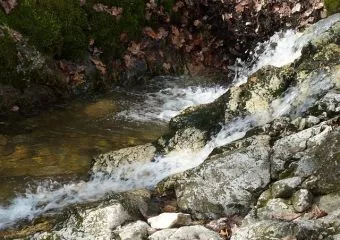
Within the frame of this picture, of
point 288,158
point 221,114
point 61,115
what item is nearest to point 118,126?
point 61,115

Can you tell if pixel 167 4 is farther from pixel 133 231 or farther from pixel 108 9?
pixel 133 231

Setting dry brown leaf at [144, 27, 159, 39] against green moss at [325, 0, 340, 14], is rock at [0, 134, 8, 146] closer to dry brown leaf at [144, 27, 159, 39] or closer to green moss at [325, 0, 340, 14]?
dry brown leaf at [144, 27, 159, 39]

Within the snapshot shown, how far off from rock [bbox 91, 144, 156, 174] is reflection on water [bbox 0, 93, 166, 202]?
20 cm

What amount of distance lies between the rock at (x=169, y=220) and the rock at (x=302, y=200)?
0.95 meters

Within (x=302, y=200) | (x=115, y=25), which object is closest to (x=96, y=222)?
(x=302, y=200)

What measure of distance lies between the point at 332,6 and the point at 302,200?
5.25 m

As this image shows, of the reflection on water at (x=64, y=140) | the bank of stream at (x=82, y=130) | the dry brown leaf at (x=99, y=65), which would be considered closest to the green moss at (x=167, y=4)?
the bank of stream at (x=82, y=130)

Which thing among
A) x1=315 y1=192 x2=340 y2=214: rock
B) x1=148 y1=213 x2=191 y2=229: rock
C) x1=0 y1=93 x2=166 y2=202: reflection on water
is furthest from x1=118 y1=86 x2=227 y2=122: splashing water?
x1=315 y1=192 x2=340 y2=214: rock

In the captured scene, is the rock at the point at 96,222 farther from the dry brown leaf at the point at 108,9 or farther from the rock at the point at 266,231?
the dry brown leaf at the point at 108,9

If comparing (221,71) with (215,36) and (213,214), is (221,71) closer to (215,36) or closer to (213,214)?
(215,36)

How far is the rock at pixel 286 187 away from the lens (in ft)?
13.6

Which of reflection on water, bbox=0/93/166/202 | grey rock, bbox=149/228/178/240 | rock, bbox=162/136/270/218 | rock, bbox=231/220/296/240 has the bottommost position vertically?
rock, bbox=231/220/296/240

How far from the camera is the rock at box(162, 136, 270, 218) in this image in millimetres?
4461

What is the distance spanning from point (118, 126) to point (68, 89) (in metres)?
1.42
